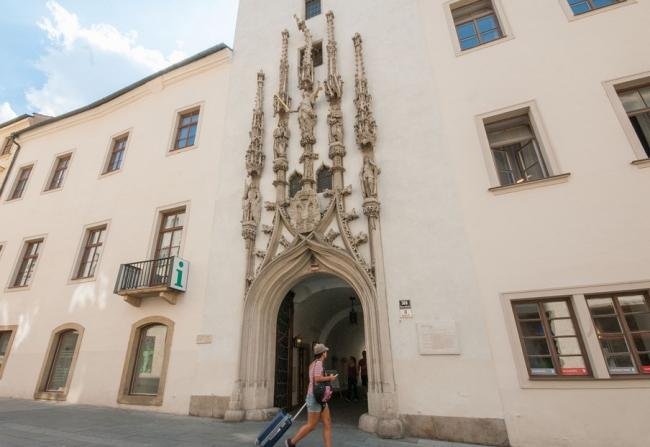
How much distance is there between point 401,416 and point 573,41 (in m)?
8.59

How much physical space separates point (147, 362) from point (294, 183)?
5917mm

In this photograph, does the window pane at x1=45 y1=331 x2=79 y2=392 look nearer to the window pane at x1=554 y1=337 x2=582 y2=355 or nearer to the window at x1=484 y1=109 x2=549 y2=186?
the window pane at x1=554 y1=337 x2=582 y2=355

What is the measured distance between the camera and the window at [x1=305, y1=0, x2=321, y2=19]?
1230cm

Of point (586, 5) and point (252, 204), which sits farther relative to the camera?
point (252, 204)

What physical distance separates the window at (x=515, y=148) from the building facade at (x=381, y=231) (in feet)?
0.15

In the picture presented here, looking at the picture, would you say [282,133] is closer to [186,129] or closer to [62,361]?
[186,129]

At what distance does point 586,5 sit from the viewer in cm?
816

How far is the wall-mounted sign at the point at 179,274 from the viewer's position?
860 cm

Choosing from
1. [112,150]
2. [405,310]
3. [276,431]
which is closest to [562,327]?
[405,310]

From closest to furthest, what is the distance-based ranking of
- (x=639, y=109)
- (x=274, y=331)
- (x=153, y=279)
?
(x=639, y=109), (x=274, y=331), (x=153, y=279)

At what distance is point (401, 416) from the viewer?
240 inches

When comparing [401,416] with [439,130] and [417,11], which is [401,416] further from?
[417,11]

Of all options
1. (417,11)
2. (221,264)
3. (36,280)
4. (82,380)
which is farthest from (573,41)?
(36,280)

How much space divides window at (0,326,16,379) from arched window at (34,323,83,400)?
192 cm
